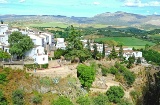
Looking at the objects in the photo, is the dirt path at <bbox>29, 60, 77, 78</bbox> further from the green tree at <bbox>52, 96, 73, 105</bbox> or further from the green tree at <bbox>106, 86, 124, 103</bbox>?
the green tree at <bbox>52, 96, 73, 105</bbox>

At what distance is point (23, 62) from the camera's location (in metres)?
41.7

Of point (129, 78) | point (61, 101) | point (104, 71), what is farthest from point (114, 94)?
point (129, 78)

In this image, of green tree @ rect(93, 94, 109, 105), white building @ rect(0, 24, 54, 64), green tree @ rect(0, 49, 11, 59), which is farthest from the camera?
white building @ rect(0, 24, 54, 64)

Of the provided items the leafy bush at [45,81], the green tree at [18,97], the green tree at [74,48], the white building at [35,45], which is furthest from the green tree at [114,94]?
the green tree at [18,97]

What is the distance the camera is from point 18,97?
1313 inches

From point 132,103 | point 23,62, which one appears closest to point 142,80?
point 132,103

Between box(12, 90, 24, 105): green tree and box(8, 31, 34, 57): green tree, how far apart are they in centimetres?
1011

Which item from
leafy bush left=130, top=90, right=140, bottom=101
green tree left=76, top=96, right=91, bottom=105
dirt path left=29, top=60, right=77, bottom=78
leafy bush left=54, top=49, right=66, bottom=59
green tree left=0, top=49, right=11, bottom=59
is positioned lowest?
leafy bush left=130, top=90, right=140, bottom=101

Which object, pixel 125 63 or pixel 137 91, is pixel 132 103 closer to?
pixel 137 91

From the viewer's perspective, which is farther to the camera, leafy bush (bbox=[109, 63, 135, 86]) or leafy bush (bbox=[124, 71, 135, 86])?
leafy bush (bbox=[124, 71, 135, 86])

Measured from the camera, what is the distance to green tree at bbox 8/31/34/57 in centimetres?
4269

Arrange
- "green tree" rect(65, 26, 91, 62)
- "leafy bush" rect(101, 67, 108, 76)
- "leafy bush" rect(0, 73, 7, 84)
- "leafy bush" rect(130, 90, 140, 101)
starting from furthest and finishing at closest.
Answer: "leafy bush" rect(101, 67, 108, 76) → "green tree" rect(65, 26, 91, 62) → "leafy bush" rect(130, 90, 140, 101) → "leafy bush" rect(0, 73, 7, 84)

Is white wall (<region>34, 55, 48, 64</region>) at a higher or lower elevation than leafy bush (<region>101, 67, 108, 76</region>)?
higher

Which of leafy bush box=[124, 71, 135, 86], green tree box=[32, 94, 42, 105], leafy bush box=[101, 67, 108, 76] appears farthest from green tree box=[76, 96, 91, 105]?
leafy bush box=[124, 71, 135, 86]
